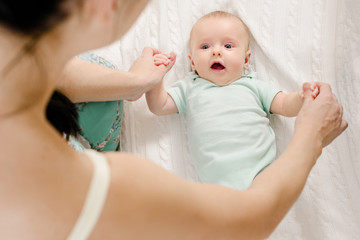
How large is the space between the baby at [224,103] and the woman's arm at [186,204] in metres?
0.32

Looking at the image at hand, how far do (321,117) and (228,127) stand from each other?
11.4 inches

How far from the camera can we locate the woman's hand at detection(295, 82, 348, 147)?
949mm

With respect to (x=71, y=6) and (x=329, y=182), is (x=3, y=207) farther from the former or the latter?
(x=329, y=182)

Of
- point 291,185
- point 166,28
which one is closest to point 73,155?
point 291,185

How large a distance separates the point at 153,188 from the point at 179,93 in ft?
2.61

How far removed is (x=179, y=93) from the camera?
4.25 feet

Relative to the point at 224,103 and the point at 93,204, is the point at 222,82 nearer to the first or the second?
the point at 224,103

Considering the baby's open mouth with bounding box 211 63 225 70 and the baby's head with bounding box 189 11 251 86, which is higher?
the baby's head with bounding box 189 11 251 86

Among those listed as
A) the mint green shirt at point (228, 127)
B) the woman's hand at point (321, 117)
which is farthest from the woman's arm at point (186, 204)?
the mint green shirt at point (228, 127)

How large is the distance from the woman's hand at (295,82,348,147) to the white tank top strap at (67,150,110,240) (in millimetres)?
585

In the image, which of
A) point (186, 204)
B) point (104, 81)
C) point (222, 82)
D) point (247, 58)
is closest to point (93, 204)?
point (186, 204)

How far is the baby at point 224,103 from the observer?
1126 millimetres

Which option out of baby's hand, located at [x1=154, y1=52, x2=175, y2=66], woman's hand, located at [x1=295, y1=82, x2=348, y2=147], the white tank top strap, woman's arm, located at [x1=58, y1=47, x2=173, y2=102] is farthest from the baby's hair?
the white tank top strap

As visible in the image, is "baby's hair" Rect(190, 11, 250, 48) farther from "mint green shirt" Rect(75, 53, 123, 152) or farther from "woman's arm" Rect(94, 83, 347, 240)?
"woman's arm" Rect(94, 83, 347, 240)
